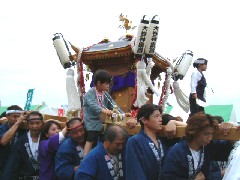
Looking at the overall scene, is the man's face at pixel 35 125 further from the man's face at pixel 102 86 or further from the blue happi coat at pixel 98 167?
the blue happi coat at pixel 98 167

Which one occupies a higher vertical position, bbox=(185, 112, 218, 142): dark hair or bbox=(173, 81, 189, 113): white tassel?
bbox=(173, 81, 189, 113): white tassel

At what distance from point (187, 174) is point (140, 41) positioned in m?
6.12

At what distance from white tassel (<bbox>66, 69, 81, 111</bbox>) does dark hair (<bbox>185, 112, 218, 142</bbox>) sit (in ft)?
21.9

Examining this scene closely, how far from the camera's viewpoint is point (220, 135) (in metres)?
3.29

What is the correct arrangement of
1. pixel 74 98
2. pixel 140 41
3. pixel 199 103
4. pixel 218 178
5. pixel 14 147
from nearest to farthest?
1. pixel 218 178
2. pixel 14 147
3. pixel 199 103
4. pixel 140 41
5. pixel 74 98

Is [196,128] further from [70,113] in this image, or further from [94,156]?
[70,113]

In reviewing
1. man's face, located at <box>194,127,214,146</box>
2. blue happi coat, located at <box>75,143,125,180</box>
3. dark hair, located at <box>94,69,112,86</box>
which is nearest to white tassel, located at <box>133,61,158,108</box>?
dark hair, located at <box>94,69,112,86</box>

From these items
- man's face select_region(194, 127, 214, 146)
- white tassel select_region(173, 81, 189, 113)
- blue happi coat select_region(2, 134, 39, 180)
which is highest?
white tassel select_region(173, 81, 189, 113)

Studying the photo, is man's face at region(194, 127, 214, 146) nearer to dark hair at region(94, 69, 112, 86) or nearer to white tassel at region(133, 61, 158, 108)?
dark hair at region(94, 69, 112, 86)

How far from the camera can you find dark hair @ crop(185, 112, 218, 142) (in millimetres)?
3105

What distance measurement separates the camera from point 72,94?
9977 mm

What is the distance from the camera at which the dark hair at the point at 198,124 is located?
10.2 ft

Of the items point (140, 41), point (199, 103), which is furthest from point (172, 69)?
point (199, 103)

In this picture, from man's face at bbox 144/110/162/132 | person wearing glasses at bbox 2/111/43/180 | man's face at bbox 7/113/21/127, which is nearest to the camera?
man's face at bbox 144/110/162/132
